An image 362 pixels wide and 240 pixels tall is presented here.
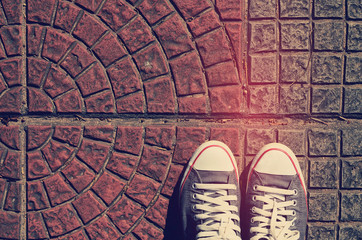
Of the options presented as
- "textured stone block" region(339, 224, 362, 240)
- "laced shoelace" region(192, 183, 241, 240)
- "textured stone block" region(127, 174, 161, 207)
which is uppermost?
"textured stone block" region(127, 174, 161, 207)

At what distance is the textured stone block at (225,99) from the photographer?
1.70 metres

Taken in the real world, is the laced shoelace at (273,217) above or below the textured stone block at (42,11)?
below

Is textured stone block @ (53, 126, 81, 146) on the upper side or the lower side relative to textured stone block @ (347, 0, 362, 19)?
lower

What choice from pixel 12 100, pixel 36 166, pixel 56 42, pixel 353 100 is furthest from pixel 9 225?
pixel 353 100

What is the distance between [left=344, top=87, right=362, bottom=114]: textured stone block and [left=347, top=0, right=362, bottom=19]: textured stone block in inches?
16.2

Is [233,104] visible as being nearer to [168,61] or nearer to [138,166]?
[168,61]

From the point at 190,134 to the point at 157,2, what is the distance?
2.49ft

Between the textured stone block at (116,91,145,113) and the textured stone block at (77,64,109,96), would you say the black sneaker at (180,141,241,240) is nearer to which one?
the textured stone block at (116,91,145,113)

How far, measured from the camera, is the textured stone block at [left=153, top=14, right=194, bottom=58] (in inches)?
66.2

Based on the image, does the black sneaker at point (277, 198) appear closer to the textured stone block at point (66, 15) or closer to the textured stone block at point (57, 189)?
the textured stone block at point (57, 189)

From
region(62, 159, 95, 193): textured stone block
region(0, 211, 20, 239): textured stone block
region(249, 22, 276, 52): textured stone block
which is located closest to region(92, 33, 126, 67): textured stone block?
region(62, 159, 95, 193): textured stone block

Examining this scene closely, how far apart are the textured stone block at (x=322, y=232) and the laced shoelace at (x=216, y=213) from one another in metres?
0.43

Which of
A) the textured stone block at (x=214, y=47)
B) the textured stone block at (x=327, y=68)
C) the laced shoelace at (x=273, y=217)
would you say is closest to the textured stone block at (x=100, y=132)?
the textured stone block at (x=214, y=47)

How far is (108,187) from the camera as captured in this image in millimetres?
1720
